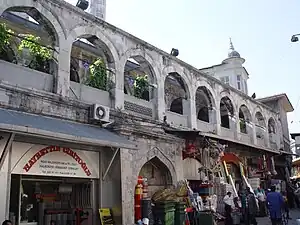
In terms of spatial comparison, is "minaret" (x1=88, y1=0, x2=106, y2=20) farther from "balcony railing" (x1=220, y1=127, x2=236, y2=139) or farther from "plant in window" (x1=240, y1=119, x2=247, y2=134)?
"plant in window" (x1=240, y1=119, x2=247, y2=134)

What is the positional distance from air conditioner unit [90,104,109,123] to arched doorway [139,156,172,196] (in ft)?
8.08

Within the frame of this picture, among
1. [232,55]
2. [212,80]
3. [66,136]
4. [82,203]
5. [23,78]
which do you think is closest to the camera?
[66,136]

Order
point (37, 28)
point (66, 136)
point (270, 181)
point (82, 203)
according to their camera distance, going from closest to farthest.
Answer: point (66, 136) → point (82, 203) → point (37, 28) → point (270, 181)

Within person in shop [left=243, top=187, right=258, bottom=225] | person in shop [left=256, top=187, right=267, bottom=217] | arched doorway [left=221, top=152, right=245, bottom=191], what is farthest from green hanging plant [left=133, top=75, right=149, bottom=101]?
person in shop [left=256, top=187, right=267, bottom=217]

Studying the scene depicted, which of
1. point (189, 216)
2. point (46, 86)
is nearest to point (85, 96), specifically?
point (46, 86)

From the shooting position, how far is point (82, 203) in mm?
9953

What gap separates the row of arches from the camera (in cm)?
975

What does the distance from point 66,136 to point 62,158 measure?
175 cm

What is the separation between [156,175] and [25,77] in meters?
5.56

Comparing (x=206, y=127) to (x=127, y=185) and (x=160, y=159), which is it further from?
(x=127, y=185)

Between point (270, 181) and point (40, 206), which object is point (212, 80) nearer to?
point (270, 181)

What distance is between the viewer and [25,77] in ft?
29.7

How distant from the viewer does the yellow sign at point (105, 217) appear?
9.39 metres

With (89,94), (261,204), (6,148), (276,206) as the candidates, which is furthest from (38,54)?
(261,204)
